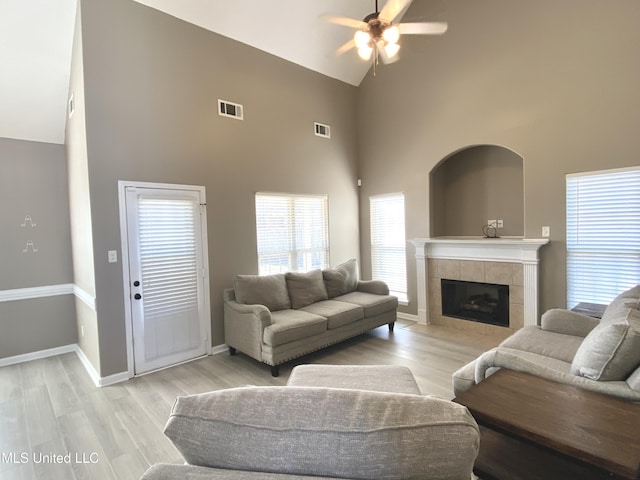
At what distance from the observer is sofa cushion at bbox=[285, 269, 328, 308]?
448 centimetres

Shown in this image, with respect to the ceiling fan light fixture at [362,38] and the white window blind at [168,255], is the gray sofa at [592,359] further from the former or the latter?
the white window blind at [168,255]

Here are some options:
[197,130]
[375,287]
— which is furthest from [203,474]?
[375,287]

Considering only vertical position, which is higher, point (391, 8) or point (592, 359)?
point (391, 8)

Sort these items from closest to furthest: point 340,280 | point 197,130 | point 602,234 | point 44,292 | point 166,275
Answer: point 602,234
point 166,275
point 197,130
point 44,292
point 340,280

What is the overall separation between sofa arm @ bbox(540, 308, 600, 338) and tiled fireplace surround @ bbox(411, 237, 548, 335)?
43.6 inches

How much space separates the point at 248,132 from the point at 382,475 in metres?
4.43

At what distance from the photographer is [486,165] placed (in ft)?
16.9

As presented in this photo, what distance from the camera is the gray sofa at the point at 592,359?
1740mm

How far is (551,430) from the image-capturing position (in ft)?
4.76

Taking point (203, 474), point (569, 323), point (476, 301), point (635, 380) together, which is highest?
point (203, 474)

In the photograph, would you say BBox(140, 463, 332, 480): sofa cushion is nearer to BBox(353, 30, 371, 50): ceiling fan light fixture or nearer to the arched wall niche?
BBox(353, 30, 371, 50): ceiling fan light fixture

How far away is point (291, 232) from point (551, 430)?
4.11m

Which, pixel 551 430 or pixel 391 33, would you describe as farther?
pixel 391 33

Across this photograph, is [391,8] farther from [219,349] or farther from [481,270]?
[219,349]
